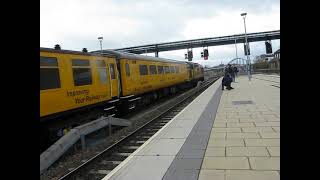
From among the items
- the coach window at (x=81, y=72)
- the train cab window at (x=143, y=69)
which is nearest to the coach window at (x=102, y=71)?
the coach window at (x=81, y=72)

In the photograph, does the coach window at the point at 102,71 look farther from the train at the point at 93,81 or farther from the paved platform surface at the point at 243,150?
the paved platform surface at the point at 243,150

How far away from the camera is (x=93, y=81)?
571 inches

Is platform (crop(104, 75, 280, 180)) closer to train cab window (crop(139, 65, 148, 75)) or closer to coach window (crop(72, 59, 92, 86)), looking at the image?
coach window (crop(72, 59, 92, 86))

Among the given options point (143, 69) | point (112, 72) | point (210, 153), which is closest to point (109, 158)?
point (210, 153)

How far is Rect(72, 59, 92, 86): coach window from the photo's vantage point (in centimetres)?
1300

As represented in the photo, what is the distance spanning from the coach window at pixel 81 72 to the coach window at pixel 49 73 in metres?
1.21

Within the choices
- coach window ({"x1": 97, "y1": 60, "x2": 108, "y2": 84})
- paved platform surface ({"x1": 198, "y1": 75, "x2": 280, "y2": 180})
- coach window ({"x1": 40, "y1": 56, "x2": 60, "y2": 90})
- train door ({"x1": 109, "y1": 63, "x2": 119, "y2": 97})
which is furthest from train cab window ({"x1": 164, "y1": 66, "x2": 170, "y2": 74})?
coach window ({"x1": 40, "y1": 56, "x2": 60, "y2": 90})

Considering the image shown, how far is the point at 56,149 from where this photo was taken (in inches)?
384

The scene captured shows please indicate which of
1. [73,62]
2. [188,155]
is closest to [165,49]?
[73,62]

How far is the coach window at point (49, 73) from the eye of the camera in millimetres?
10844
